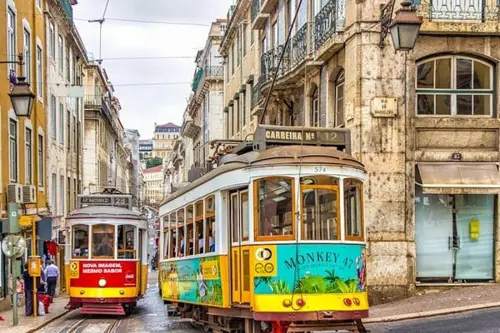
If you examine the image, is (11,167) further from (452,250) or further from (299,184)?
(299,184)

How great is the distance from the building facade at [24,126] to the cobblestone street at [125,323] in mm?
1887

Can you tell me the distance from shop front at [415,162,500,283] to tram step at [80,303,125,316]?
728 cm

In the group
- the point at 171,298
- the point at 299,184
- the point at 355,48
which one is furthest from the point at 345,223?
the point at 355,48

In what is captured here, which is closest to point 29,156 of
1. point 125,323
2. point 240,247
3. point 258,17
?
point 258,17

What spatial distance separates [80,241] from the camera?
20.8 metres

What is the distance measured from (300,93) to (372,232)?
25.2ft

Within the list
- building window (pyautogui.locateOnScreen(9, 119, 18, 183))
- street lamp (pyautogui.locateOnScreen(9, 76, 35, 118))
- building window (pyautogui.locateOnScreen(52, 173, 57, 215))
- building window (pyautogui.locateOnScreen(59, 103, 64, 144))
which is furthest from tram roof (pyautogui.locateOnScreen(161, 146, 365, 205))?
building window (pyautogui.locateOnScreen(59, 103, 64, 144))

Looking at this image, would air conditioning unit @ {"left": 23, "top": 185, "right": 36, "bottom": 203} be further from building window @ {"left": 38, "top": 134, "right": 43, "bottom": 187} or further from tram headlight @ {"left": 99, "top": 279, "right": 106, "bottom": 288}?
tram headlight @ {"left": 99, "top": 279, "right": 106, "bottom": 288}

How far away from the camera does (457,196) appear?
1903cm

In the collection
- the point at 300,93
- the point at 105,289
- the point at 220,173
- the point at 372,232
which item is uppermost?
the point at 300,93

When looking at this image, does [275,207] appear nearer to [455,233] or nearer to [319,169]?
[319,169]

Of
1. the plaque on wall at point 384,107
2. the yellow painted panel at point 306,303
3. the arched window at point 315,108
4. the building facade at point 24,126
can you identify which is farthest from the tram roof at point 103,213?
the yellow painted panel at point 306,303

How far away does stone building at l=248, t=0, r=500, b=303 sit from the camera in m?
18.4

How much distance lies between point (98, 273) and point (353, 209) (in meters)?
10.2
